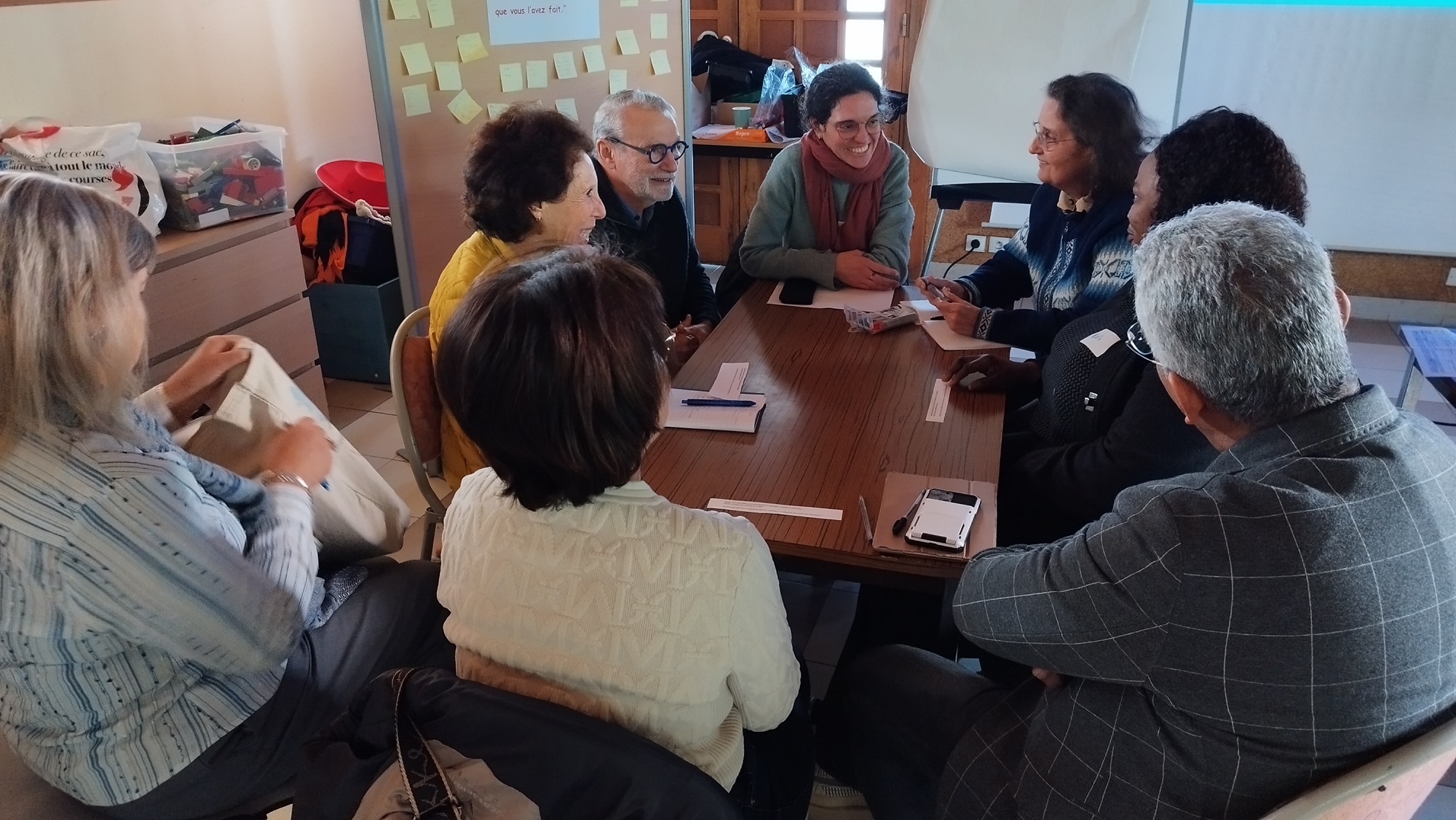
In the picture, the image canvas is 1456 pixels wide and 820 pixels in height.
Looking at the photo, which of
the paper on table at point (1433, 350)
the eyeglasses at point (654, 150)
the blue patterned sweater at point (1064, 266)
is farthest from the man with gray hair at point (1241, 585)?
the paper on table at point (1433, 350)

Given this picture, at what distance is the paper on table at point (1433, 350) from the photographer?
2.68 m

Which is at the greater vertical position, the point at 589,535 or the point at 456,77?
the point at 456,77

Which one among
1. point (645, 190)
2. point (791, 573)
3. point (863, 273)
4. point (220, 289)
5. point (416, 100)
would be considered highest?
point (416, 100)

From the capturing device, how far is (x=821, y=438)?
5.58 feet

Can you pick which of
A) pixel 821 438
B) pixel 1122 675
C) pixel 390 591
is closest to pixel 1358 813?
pixel 1122 675

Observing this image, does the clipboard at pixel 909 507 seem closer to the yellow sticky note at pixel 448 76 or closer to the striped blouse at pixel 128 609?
the striped blouse at pixel 128 609

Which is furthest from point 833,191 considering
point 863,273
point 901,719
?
point 901,719

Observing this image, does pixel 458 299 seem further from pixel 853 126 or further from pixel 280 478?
pixel 853 126

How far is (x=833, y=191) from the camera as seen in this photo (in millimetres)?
2758

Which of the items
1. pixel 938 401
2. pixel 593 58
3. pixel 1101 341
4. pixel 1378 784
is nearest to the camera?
pixel 1378 784

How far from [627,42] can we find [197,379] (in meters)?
2.42

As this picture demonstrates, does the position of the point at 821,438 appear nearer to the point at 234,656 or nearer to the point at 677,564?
the point at 677,564

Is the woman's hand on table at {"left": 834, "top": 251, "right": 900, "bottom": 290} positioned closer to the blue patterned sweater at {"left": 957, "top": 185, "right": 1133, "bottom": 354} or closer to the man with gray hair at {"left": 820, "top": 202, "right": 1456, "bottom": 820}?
the blue patterned sweater at {"left": 957, "top": 185, "right": 1133, "bottom": 354}

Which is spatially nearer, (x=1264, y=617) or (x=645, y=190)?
(x=1264, y=617)
